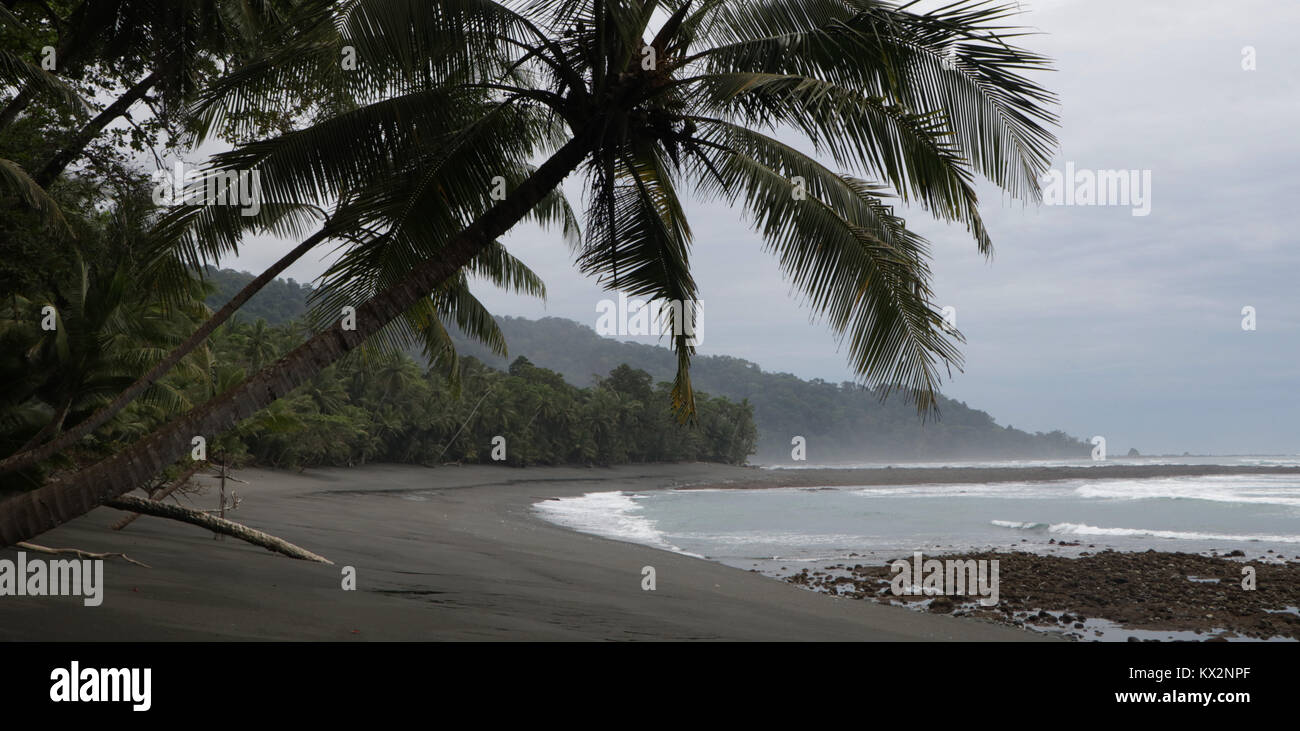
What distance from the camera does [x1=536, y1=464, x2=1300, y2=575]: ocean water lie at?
19.8 metres

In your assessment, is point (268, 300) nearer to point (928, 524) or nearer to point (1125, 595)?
point (928, 524)

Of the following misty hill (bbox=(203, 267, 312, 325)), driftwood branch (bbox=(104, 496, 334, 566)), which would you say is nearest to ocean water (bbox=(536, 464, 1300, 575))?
driftwood branch (bbox=(104, 496, 334, 566))

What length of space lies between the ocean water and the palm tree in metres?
10.7

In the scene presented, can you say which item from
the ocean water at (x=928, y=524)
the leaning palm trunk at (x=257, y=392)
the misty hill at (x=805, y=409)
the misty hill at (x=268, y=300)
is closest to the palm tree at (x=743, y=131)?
the leaning palm trunk at (x=257, y=392)

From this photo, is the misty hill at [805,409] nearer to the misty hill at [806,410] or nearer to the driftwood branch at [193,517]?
the misty hill at [806,410]

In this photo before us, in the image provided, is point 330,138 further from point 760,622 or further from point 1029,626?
point 1029,626

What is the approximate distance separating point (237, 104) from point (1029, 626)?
10227 mm

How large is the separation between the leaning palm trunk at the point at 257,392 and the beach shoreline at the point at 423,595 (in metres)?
1.12

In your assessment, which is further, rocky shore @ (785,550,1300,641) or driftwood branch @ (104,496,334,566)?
rocky shore @ (785,550,1300,641)

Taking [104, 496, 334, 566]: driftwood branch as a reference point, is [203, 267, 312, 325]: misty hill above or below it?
above

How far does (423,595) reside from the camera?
909cm

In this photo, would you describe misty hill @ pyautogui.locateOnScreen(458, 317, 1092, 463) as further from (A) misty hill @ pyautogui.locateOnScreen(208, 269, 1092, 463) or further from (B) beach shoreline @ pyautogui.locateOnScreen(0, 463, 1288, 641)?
(B) beach shoreline @ pyautogui.locateOnScreen(0, 463, 1288, 641)
